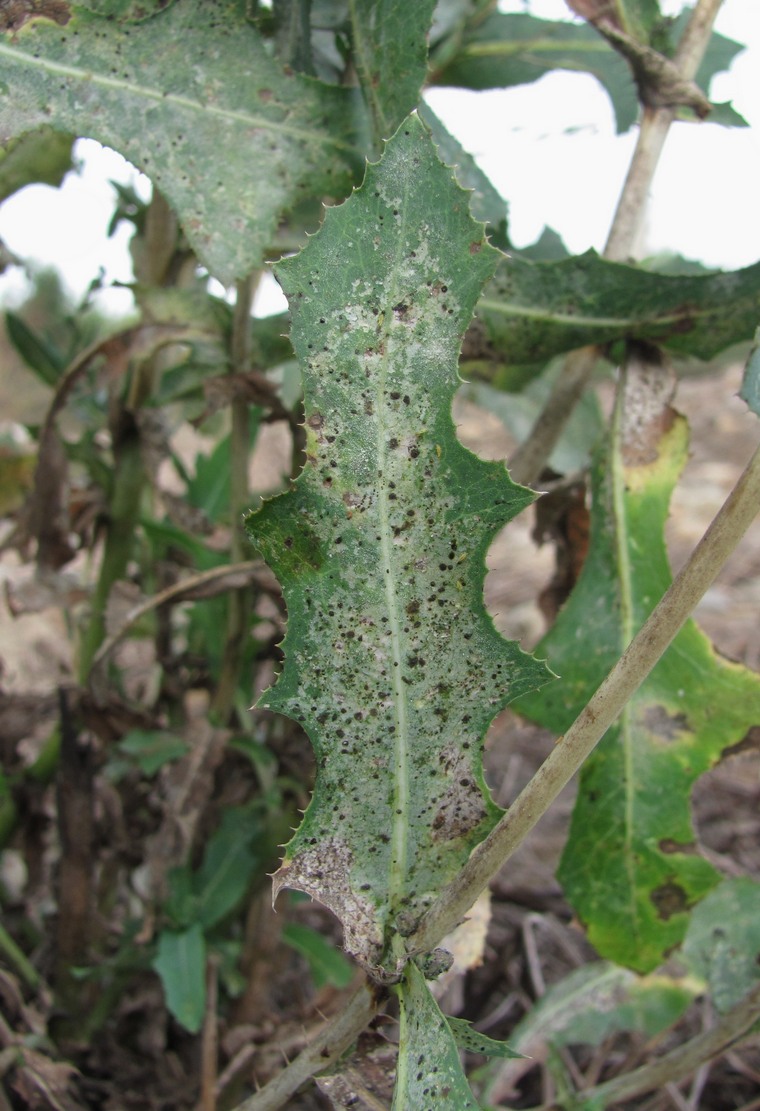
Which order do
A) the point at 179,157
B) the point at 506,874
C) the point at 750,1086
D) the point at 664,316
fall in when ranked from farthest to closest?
1. the point at 506,874
2. the point at 750,1086
3. the point at 664,316
4. the point at 179,157

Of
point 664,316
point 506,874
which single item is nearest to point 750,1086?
point 506,874

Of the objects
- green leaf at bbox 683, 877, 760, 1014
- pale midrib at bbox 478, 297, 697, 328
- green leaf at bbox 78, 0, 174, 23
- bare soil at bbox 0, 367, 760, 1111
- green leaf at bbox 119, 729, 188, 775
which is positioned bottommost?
bare soil at bbox 0, 367, 760, 1111

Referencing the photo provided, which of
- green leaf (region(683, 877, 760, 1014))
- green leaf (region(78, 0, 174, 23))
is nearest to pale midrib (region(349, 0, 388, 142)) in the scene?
green leaf (region(78, 0, 174, 23))

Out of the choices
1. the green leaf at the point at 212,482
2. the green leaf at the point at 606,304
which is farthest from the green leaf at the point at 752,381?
the green leaf at the point at 212,482

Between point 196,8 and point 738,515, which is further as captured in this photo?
point 196,8

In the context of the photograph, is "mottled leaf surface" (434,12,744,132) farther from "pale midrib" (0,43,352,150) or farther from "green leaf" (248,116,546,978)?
"green leaf" (248,116,546,978)

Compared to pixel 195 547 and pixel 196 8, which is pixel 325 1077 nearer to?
pixel 195 547

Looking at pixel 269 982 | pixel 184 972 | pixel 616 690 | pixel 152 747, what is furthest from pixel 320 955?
pixel 616 690

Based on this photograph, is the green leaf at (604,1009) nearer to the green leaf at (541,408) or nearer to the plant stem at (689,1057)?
the plant stem at (689,1057)
